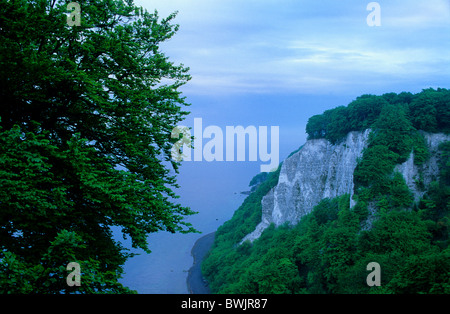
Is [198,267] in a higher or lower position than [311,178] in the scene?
lower

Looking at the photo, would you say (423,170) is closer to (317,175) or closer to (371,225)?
(371,225)

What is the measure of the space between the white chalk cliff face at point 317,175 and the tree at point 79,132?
2764 centimetres

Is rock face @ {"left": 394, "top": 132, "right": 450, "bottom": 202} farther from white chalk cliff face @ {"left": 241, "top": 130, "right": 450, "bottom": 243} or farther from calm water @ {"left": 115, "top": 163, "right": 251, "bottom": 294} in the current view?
calm water @ {"left": 115, "top": 163, "right": 251, "bottom": 294}

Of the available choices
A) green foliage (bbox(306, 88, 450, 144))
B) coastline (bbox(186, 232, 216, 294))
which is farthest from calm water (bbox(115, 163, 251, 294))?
green foliage (bbox(306, 88, 450, 144))

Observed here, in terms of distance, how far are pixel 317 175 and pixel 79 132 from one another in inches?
1644

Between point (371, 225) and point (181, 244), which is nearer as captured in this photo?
point (371, 225)

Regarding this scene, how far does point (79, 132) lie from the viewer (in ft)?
23.1

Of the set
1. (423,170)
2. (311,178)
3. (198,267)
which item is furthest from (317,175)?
(198,267)

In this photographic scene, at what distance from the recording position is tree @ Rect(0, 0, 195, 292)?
6504 mm

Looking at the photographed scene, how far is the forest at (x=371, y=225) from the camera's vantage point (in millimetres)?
23344

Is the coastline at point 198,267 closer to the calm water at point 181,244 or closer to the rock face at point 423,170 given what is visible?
the calm water at point 181,244

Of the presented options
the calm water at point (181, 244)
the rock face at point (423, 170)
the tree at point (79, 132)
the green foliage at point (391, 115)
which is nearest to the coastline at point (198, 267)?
the calm water at point (181, 244)

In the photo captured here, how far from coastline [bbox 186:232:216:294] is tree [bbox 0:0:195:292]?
35910 mm
